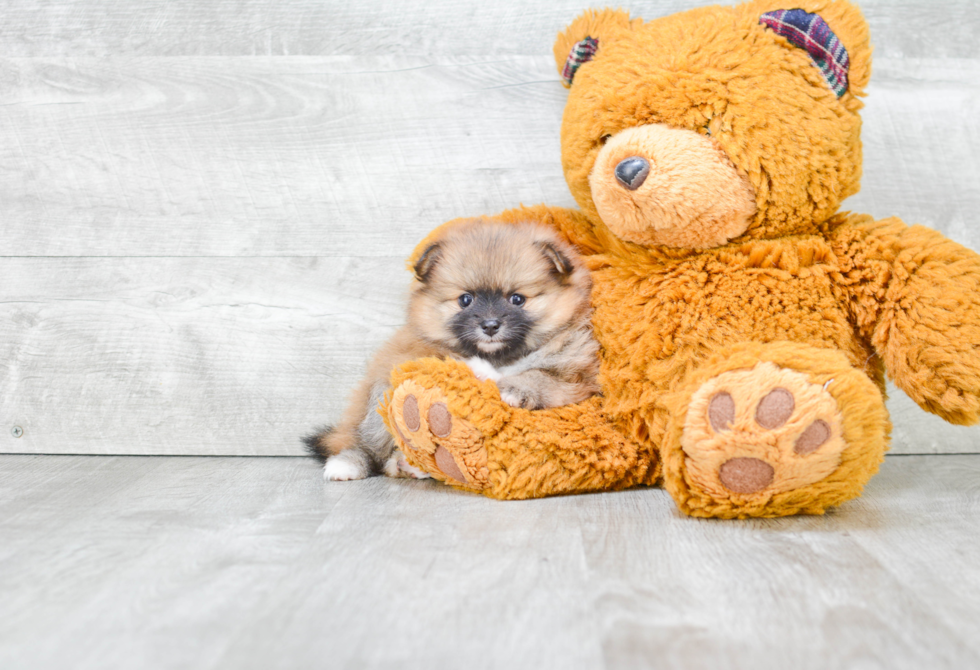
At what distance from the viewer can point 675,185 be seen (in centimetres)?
130

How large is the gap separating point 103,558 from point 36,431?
3.30ft

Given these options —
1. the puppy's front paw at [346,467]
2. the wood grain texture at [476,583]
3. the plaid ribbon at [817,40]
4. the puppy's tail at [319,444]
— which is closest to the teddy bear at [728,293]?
the plaid ribbon at [817,40]

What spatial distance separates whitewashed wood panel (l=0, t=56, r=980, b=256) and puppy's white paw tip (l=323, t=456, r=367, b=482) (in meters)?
0.56

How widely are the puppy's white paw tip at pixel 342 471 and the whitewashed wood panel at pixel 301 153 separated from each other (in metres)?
0.56

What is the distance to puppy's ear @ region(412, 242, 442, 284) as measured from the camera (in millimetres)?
1602

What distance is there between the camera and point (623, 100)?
4.50ft

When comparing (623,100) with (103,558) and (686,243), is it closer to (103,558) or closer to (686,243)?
(686,243)

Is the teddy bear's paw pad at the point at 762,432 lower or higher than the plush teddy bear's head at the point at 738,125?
lower

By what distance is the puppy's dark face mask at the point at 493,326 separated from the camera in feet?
5.00

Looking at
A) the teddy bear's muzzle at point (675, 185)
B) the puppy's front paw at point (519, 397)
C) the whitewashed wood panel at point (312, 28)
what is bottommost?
the puppy's front paw at point (519, 397)

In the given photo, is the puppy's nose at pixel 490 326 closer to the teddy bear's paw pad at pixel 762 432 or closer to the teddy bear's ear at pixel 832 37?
the teddy bear's paw pad at pixel 762 432

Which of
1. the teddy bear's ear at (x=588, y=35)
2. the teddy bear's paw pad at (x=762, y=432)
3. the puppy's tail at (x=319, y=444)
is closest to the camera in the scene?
the teddy bear's paw pad at (x=762, y=432)

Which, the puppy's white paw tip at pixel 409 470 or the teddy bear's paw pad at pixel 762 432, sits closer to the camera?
the teddy bear's paw pad at pixel 762 432

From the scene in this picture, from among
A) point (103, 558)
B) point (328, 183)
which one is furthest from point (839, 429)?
point (328, 183)
